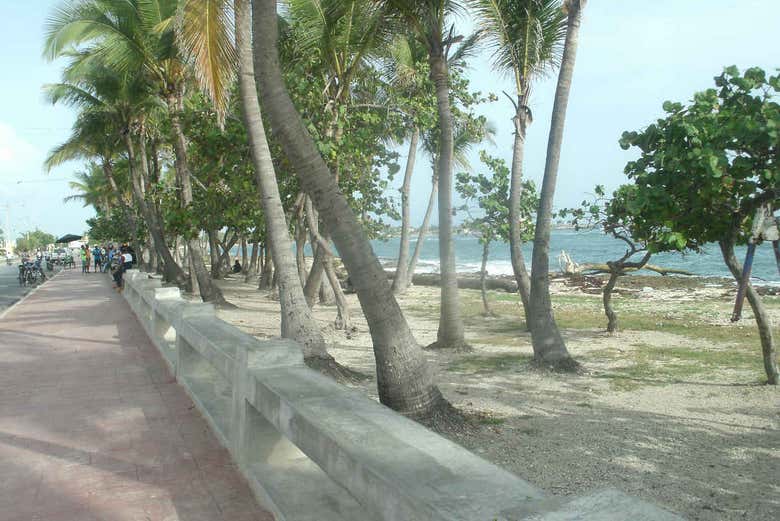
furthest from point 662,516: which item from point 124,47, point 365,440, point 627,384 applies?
point 124,47

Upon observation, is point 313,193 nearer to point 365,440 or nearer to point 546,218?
point 365,440

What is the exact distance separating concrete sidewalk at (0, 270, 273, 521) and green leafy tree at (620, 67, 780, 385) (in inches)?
241

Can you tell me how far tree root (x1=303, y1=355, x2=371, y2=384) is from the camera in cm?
957

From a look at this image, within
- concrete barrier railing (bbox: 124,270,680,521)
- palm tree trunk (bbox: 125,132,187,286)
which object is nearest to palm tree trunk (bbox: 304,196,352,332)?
concrete barrier railing (bbox: 124,270,680,521)

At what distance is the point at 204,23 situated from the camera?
31.3 ft

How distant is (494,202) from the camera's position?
19.9 meters

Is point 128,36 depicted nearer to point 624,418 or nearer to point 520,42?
point 520,42

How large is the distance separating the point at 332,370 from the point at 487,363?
329cm

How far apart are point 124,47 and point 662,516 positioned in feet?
59.7

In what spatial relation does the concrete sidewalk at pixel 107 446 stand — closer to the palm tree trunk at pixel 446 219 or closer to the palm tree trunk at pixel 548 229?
the palm tree trunk at pixel 446 219

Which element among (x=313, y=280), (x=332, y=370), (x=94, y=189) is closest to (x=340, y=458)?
(x=332, y=370)

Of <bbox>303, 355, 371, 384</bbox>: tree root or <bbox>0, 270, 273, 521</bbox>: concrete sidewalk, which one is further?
<bbox>303, 355, 371, 384</bbox>: tree root

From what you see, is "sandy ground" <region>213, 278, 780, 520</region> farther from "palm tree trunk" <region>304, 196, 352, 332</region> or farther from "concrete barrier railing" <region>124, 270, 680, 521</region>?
"concrete barrier railing" <region>124, 270, 680, 521</region>

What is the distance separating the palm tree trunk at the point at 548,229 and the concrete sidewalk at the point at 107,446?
5.73 metres
